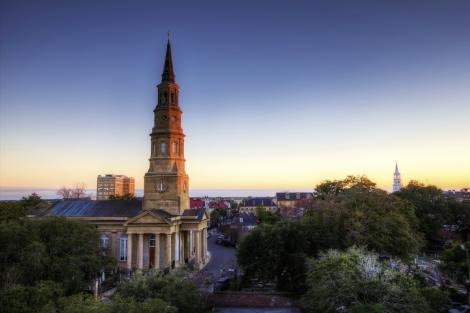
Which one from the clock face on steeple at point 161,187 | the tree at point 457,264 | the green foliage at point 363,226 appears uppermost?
the clock face on steeple at point 161,187

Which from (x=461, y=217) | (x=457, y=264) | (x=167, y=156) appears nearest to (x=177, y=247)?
(x=167, y=156)

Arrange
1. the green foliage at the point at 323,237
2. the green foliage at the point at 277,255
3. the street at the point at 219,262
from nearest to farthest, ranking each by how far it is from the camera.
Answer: the green foliage at the point at 323,237 → the green foliage at the point at 277,255 → the street at the point at 219,262

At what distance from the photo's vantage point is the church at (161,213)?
127ft

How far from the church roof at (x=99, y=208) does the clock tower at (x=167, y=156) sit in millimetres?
2100

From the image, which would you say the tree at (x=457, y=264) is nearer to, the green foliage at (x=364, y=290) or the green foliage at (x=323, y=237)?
the green foliage at (x=323, y=237)

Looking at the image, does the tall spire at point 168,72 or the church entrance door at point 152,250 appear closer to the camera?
the church entrance door at point 152,250

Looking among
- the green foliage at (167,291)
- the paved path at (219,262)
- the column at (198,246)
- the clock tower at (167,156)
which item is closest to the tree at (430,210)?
the paved path at (219,262)

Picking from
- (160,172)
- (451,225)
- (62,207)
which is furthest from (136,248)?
(451,225)

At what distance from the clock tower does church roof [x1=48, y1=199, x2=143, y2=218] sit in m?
2.10

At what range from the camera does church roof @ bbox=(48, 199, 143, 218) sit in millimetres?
42688

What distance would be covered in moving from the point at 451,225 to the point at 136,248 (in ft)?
205

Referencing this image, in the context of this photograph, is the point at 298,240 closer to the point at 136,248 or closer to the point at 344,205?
the point at 344,205

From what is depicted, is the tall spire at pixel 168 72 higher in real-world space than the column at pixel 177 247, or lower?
higher

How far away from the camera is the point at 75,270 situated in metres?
25.0
